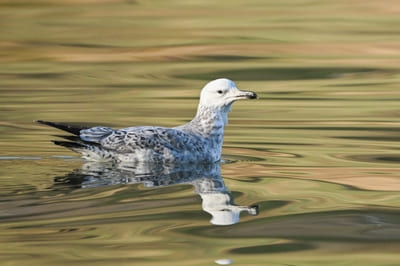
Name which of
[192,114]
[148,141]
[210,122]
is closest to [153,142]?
[148,141]

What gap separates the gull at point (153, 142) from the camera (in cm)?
978

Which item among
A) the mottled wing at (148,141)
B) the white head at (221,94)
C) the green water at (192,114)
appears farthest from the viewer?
the white head at (221,94)

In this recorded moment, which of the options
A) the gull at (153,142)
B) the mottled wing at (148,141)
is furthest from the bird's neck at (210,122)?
the mottled wing at (148,141)

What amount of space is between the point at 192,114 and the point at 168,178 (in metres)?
3.78

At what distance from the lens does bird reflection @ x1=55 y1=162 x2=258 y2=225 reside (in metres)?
8.36

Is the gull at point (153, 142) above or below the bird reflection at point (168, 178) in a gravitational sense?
above

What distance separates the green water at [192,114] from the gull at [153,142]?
0.65 feet

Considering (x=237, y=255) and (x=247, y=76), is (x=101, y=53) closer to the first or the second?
(x=247, y=76)

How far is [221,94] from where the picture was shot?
10.3 metres

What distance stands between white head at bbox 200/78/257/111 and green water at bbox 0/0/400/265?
1.70 feet

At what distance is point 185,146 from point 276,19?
1106cm

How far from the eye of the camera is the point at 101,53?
18.0 m

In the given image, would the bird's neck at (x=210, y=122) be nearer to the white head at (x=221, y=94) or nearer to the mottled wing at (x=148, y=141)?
the white head at (x=221, y=94)

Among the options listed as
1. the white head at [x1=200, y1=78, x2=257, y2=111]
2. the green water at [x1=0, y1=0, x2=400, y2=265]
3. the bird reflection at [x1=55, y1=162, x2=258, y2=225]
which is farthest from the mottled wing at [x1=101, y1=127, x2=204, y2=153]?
the white head at [x1=200, y1=78, x2=257, y2=111]
